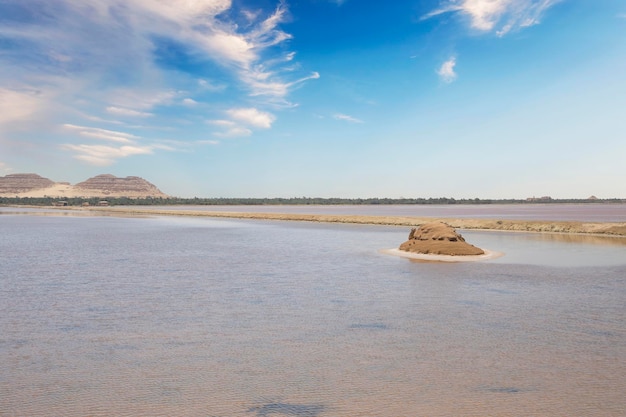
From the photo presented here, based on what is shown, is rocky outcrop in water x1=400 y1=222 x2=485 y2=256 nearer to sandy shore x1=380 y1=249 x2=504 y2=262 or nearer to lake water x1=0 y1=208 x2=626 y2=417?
sandy shore x1=380 y1=249 x2=504 y2=262

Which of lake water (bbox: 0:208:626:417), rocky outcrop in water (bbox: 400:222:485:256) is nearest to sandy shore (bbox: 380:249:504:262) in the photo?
rocky outcrop in water (bbox: 400:222:485:256)

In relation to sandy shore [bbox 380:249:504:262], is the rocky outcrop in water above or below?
above

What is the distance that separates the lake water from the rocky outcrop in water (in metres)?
5.95

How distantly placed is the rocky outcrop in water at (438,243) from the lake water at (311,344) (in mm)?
5946

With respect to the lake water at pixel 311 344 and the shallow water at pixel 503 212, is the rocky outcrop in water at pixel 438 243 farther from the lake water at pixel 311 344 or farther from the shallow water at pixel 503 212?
the shallow water at pixel 503 212

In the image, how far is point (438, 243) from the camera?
74.6ft

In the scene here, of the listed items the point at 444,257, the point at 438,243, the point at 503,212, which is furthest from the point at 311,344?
the point at 503,212

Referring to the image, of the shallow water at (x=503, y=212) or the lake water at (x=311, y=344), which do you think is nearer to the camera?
the lake water at (x=311, y=344)

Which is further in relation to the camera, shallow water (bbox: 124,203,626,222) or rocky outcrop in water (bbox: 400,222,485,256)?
shallow water (bbox: 124,203,626,222)

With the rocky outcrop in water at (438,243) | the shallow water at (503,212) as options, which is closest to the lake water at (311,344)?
the rocky outcrop in water at (438,243)

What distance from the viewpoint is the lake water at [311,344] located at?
556cm

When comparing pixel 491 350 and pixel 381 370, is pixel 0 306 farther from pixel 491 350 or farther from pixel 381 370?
pixel 491 350

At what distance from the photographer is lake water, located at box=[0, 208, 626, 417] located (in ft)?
18.2

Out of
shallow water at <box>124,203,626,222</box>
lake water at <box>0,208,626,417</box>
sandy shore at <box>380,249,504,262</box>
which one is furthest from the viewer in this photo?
shallow water at <box>124,203,626,222</box>
